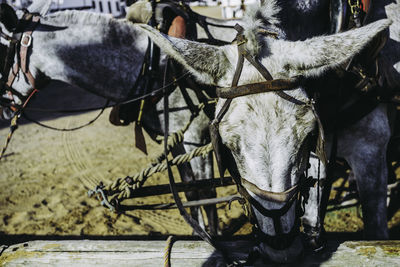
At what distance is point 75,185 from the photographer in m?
4.94

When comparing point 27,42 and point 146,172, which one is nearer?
point 146,172

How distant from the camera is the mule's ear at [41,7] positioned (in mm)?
2715

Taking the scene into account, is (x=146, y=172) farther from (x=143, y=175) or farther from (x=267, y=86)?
(x=267, y=86)

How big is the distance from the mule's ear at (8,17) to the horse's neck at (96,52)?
0.66 ft

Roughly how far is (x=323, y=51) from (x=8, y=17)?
257cm

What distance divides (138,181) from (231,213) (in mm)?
2149

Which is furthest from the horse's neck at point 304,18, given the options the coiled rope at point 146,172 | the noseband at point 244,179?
the coiled rope at point 146,172

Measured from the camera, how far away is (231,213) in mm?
3982

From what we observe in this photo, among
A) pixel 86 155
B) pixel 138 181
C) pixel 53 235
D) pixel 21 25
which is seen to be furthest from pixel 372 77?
pixel 86 155

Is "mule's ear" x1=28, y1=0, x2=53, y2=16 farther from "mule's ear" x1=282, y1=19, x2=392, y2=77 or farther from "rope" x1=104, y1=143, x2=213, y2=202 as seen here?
"mule's ear" x1=282, y1=19, x2=392, y2=77

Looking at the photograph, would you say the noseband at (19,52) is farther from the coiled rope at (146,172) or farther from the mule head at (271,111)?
the mule head at (271,111)

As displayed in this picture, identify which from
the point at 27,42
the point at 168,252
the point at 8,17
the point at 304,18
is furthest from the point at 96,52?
the point at 168,252

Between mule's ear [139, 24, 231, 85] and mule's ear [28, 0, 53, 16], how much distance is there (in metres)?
1.90

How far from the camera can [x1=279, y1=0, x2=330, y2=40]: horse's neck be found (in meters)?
1.87
